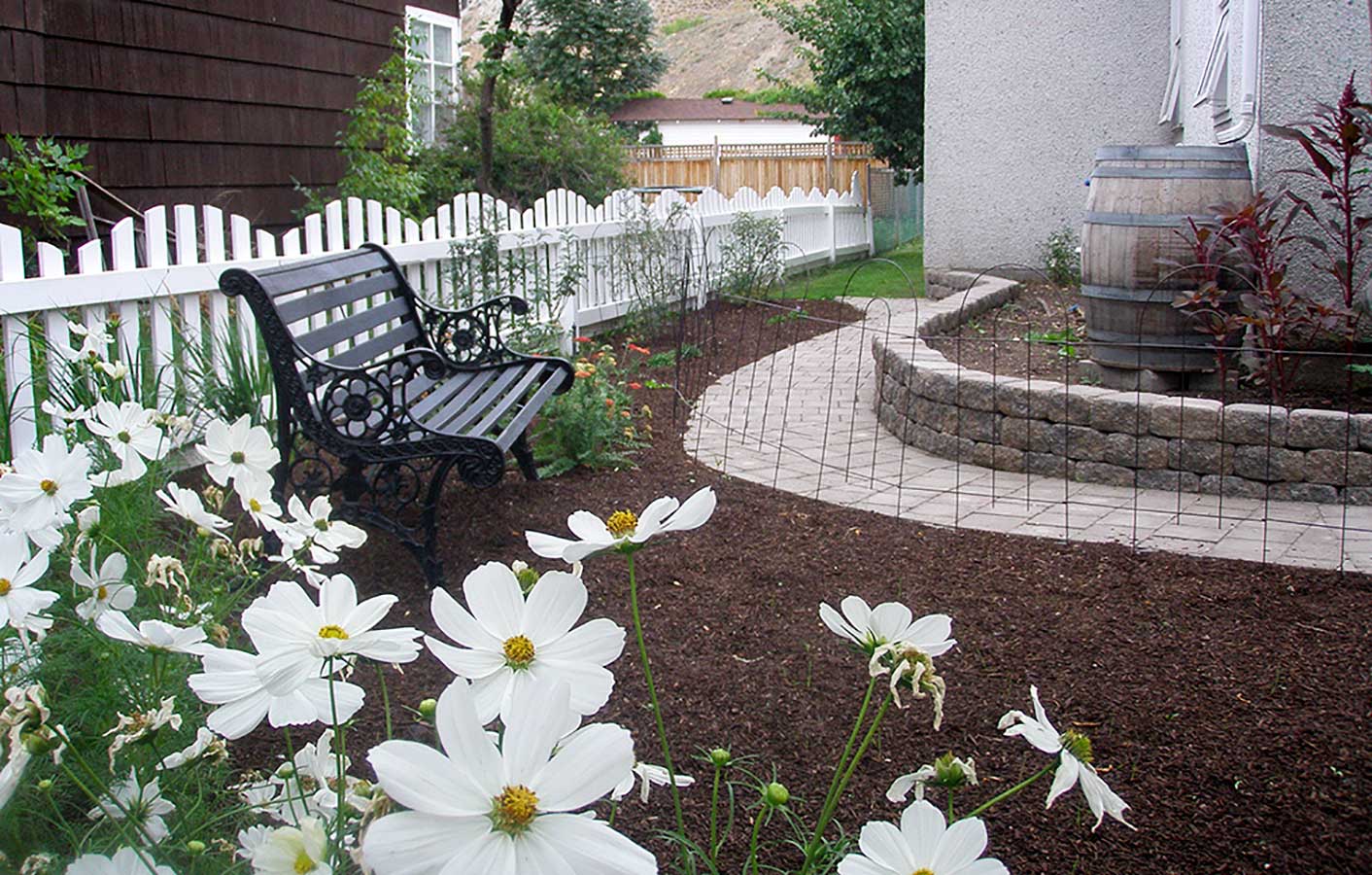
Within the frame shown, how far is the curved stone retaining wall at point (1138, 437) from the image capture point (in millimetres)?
4945

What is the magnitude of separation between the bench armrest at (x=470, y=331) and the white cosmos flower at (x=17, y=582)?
4216 millimetres

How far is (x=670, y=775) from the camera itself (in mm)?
1278

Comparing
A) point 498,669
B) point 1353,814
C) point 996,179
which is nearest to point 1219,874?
point 1353,814

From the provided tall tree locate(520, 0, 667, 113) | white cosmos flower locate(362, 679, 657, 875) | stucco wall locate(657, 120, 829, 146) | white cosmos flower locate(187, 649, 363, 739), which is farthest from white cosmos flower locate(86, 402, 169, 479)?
tall tree locate(520, 0, 667, 113)

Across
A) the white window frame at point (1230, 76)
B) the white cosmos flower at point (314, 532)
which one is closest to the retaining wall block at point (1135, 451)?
the white window frame at point (1230, 76)

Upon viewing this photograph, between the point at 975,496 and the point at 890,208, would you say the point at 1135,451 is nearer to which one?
the point at 975,496

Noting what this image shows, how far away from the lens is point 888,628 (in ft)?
4.07

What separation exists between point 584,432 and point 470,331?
75cm

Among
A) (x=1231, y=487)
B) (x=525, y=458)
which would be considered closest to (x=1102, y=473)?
(x=1231, y=487)

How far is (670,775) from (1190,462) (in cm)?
438

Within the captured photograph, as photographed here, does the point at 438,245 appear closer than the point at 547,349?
Yes

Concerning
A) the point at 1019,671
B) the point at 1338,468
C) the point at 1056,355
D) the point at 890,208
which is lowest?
the point at 1019,671

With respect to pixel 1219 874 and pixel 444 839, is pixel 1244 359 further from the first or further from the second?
pixel 444 839

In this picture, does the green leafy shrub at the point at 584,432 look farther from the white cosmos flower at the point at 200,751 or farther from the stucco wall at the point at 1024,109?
the stucco wall at the point at 1024,109
